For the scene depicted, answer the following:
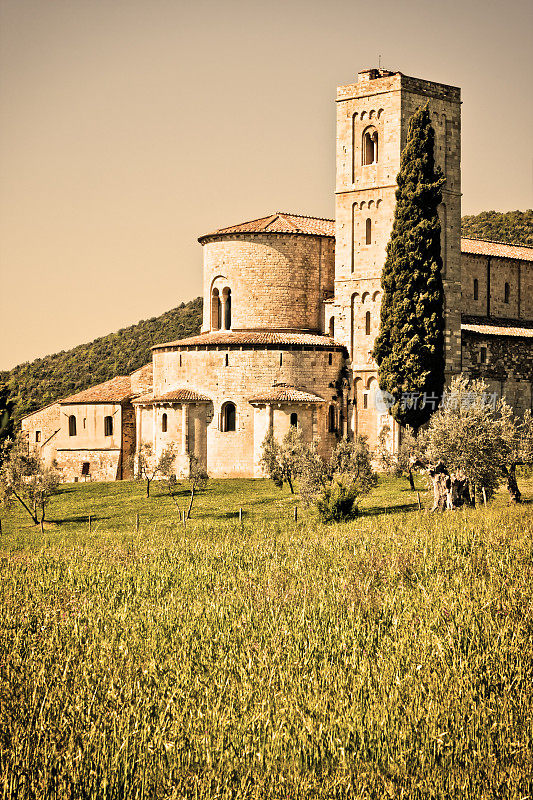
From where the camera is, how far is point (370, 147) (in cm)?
4228

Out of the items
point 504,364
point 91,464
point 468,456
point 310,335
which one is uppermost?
point 310,335

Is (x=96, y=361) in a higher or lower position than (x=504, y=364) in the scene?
higher

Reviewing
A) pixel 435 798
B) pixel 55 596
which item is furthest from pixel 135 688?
pixel 55 596

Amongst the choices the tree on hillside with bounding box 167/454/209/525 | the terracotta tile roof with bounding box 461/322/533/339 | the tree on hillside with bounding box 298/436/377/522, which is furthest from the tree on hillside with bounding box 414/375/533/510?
the terracotta tile roof with bounding box 461/322/533/339

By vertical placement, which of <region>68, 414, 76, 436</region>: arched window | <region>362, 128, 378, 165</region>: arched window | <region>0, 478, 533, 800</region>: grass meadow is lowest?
<region>0, 478, 533, 800</region>: grass meadow

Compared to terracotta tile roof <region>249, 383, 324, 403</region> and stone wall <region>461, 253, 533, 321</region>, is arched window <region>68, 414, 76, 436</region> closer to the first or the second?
terracotta tile roof <region>249, 383, 324, 403</region>

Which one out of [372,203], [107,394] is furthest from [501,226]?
[107,394]

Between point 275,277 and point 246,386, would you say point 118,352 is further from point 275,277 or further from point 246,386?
point 246,386

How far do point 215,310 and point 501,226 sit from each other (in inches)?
1592

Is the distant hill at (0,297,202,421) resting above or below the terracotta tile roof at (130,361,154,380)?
above

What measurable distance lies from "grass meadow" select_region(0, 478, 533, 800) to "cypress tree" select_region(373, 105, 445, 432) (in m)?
18.5

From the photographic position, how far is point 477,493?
2886 centimetres

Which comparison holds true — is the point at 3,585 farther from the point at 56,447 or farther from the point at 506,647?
the point at 56,447

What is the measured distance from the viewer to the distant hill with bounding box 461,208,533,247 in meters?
76.1
